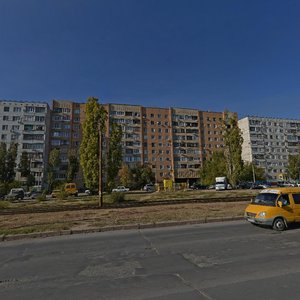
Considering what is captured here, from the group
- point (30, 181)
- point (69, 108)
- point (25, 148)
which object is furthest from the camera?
point (69, 108)

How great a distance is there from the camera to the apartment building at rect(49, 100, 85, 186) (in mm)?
79812

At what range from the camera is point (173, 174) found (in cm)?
8681

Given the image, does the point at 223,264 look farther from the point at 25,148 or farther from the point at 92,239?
the point at 25,148

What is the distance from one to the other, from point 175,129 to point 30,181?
4850cm

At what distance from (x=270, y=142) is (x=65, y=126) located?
76.5 meters

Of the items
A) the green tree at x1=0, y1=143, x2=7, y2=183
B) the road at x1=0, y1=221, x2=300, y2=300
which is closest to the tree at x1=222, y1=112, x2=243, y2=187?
the road at x1=0, y1=221, x2=300, y2=300

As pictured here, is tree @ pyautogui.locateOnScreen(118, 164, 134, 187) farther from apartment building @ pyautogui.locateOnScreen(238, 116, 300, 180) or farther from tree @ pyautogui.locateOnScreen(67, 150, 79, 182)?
apartment building @ pyautogui.locateOnScreen(238, 116, 300, 180)

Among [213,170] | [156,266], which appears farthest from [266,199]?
[213,170]

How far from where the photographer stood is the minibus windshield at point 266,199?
11.3 m

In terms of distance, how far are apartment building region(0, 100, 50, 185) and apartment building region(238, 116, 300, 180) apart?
2841 inches

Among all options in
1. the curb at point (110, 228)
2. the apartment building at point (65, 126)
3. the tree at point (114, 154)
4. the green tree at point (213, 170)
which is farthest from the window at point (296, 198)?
the apartment building at point (65, 126)

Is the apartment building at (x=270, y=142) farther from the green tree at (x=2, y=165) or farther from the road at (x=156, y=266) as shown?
the road at (x=156, y=266)

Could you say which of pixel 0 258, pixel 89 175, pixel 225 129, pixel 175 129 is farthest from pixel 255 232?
pixel 175 129

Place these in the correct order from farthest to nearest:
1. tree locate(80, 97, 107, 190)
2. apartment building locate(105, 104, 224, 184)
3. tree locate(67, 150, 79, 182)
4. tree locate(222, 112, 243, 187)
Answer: apartment building locate(105, 104, 224, 184) < tree locate(67, 150, 79, 182) < tree locate(222, 112, 243, 187) < tree locate(80, 97, 107, 190)
